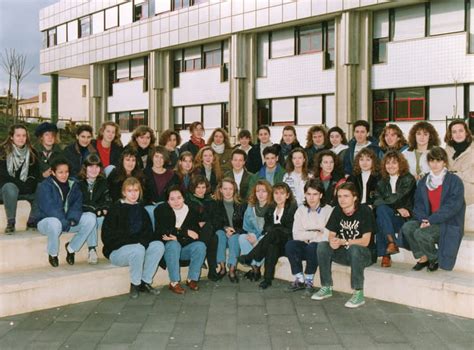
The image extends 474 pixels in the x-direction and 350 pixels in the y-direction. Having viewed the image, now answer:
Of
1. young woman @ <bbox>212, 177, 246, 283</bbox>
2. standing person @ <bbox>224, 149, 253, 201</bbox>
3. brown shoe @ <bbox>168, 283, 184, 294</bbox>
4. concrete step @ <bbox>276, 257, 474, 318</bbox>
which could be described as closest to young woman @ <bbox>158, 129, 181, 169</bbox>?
standing person @ <bbox>224, 149, 253, 201</bbox>

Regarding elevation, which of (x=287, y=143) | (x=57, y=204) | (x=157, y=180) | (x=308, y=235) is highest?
(x=287, y=143)

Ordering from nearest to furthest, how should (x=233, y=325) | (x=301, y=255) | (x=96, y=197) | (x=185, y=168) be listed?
(x=233, y=325) < (x=301, y=255) < (x=96, y=197) < (x=185, y=168)

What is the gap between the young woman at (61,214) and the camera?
21.4ft

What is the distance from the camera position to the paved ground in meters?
4.83

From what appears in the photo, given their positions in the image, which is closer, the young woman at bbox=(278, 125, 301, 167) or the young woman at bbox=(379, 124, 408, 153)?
the young woman at bbox=(379, 124, 408, 153)

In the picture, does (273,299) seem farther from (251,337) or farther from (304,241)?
(251,337)

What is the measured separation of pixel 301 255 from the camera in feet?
22.4

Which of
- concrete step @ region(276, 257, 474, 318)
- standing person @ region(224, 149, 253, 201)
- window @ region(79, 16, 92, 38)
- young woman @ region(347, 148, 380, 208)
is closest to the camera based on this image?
concrete step @ region(276, 257, 474, 318)

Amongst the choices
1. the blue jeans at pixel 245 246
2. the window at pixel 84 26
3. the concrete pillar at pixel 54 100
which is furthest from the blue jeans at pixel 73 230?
the concrete pillar at pixel 54 100

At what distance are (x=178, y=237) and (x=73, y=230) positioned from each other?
4.54 ft

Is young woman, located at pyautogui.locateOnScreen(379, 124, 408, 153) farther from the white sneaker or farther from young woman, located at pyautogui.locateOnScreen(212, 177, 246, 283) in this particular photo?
the white sneaker

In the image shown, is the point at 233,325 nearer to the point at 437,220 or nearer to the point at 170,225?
the point at 170,225

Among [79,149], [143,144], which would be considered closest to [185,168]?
[143,144]

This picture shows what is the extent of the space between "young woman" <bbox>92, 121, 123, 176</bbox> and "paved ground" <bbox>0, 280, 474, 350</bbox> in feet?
8.15
